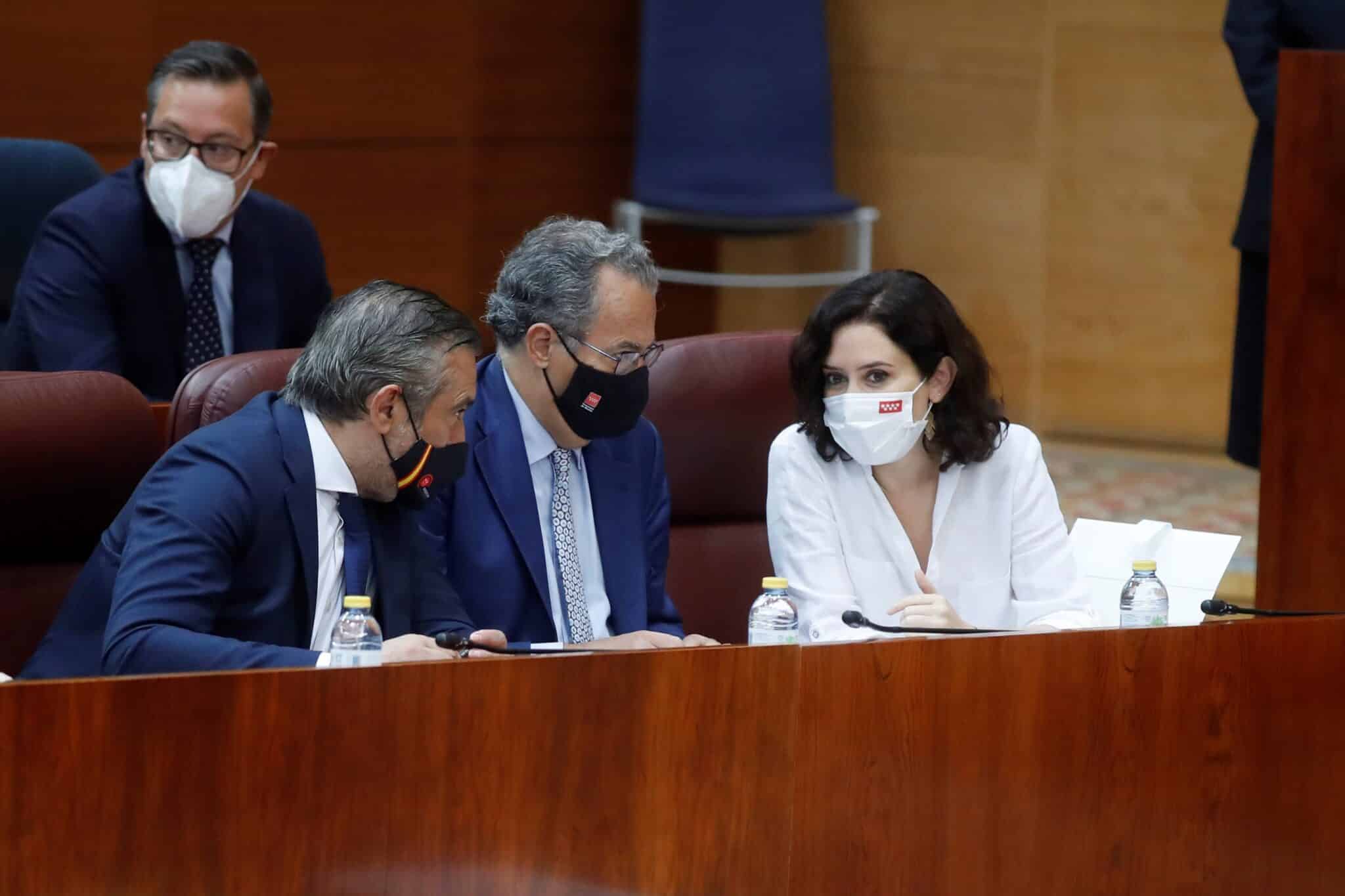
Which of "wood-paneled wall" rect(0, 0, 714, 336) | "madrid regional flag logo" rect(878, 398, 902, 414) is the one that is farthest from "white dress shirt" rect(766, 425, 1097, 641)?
"wood-paneled wall" rect(0, 0, 714, 336)

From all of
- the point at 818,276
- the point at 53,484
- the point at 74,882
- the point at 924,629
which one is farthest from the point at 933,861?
the point at 818,276

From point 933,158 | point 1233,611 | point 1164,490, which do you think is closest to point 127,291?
point 1233,611

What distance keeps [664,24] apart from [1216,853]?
3935 millimetres

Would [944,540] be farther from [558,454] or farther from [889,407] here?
[558,454]

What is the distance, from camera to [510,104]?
5.68 m

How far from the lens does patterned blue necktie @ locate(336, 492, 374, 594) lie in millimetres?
2145

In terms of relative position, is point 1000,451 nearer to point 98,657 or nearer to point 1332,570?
point 1332,570

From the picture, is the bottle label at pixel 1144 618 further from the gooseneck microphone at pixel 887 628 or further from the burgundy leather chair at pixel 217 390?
the burgundy leather chair at pixel 217 390

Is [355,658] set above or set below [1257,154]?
below

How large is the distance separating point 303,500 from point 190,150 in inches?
55.5

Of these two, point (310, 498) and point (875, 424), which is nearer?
point (310, 498)

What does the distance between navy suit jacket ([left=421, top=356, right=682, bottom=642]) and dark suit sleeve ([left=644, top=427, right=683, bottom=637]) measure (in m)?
0.06

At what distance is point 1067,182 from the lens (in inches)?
226

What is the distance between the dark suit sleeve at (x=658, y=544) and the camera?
2.58 meters
